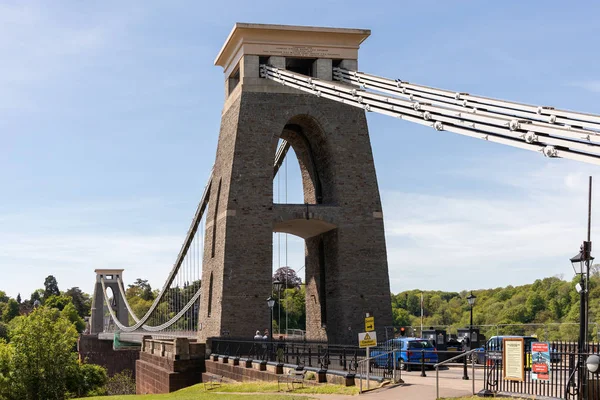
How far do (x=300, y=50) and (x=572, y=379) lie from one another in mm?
28229

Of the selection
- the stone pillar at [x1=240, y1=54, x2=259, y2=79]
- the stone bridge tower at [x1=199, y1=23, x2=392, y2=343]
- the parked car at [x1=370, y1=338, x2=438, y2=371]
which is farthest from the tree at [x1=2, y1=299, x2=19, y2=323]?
the parked car at [x1=370, y1=338, x2=438, y2=371]

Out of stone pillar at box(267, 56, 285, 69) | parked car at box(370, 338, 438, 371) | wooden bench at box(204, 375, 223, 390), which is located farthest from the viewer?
stone pillar at box(267, 56, 285, 69)

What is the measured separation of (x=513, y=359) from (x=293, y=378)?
9.03 metres

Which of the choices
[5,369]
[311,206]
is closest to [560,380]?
[311,206]

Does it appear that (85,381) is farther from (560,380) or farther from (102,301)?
(102,301)

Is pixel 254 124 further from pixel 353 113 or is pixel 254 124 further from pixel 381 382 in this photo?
pixel 381 382

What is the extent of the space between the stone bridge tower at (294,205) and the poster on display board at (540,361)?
23.5m

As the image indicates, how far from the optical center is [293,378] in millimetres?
26312

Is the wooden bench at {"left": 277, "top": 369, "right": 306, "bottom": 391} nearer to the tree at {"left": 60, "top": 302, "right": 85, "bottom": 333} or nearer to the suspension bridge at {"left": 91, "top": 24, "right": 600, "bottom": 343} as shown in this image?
the suspension bridge at {"left": 91, "top": 24, "right": 600, "bottom": 343}

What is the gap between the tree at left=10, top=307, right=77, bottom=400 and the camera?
148ft

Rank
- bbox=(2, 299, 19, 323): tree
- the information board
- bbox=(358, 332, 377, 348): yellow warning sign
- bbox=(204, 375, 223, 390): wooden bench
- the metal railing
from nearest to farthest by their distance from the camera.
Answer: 1. the information board
2. bbox=(358, 332, 377, 348): yellow warning sign
3. the metal railing
4. bbox=(204, 375, 223, 390): wooden bench
5. bbox=(2, 299, 19, 323): tree

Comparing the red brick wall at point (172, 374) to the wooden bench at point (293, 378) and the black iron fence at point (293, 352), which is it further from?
the wooden bench at point (293, 378)

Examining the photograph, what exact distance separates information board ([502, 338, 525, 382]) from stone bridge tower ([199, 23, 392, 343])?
2244 centimetres

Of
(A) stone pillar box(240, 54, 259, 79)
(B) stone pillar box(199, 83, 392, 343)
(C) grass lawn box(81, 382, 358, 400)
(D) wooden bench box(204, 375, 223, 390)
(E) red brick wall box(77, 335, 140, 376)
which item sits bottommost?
(E) red brick wall box(77, 335, 140, 376)
